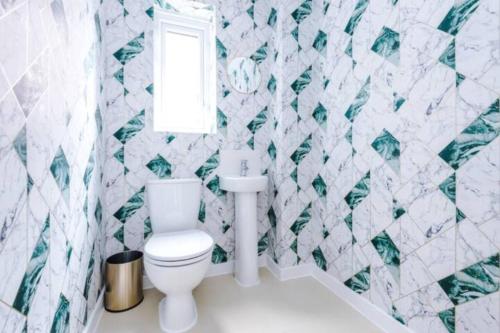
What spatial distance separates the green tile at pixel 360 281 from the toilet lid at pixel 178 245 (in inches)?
37.6

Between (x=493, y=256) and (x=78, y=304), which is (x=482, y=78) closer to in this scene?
(x=493, y=256)

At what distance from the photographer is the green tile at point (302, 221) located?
6.15 feet

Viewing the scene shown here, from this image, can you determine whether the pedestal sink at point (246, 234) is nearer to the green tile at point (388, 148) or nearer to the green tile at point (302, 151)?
the green tile at point (302, 151)

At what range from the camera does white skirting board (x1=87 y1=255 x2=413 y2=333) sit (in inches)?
49.7

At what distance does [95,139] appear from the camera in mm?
1392

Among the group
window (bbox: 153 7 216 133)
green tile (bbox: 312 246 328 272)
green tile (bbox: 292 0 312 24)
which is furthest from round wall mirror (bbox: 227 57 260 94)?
green tile (bbox: 312 246 328 272)

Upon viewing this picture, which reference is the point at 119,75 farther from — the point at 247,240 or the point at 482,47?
the point at 482,47

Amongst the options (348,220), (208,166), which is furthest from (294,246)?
(208,166)

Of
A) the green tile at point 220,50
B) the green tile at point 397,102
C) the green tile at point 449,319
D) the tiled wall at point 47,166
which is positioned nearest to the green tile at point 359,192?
the green tile at point 397,102

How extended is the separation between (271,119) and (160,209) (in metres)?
1.15

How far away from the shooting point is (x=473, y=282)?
94 centimetres

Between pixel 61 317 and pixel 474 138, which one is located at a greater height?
pixel 474 138

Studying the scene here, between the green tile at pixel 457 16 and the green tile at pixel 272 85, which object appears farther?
the green tile at pixel 272 85

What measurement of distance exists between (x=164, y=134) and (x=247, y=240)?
1.04 meters
